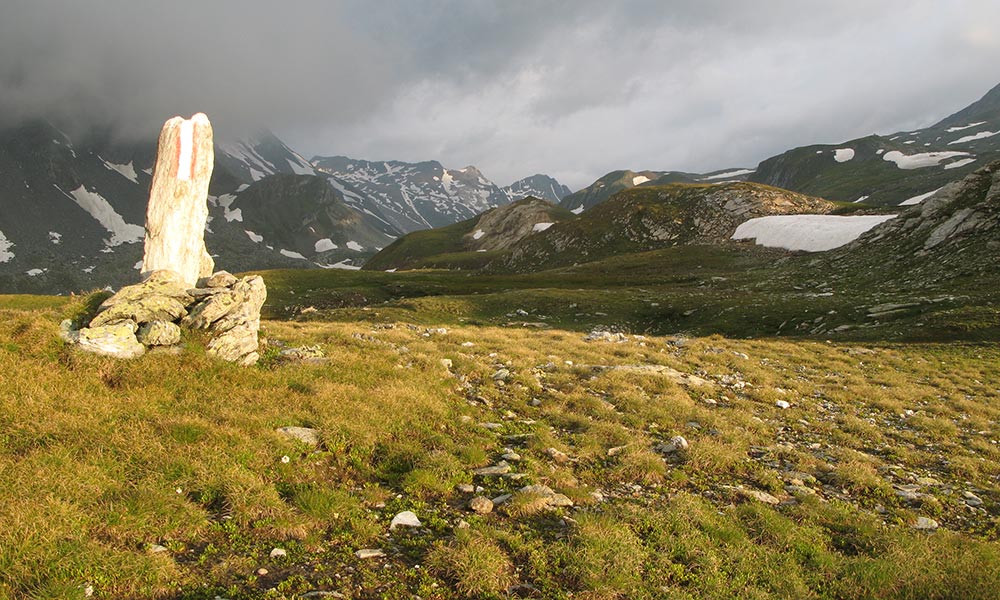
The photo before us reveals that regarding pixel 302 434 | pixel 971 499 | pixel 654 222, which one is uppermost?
pixel 654 222

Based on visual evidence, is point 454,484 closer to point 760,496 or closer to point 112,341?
point 760,496

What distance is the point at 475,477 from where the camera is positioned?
384 inches

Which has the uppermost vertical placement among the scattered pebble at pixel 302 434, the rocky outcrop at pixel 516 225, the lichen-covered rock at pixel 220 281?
the rocky outcrop at pixel 516 225

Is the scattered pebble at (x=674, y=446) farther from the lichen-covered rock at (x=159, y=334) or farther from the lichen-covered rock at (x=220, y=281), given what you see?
the lichen-covered rock at (x=220, y=281)

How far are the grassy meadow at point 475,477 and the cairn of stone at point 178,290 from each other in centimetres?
76

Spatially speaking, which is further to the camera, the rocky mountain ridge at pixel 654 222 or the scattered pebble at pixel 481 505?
the rocky mountain ridge at pixel 654 222

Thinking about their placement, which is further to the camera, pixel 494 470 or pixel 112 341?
pixel 112 341

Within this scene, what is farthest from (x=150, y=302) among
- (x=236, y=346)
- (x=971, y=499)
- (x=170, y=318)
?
(x=971, y=499)

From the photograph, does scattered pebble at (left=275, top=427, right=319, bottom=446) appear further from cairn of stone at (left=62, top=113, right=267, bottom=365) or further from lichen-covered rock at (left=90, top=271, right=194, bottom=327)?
lichen-covered rock at (left=90, top=271, right=194, bottom=327)

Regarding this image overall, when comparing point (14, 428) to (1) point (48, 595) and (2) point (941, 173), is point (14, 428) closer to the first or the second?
(1) point (48, 595)

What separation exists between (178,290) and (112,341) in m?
3.59

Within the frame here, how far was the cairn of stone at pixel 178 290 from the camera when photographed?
1255 cm

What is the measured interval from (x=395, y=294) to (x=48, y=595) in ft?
195

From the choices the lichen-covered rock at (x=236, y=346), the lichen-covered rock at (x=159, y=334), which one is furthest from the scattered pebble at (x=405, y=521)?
the lichen-covered rock at (x=159, y=334)
